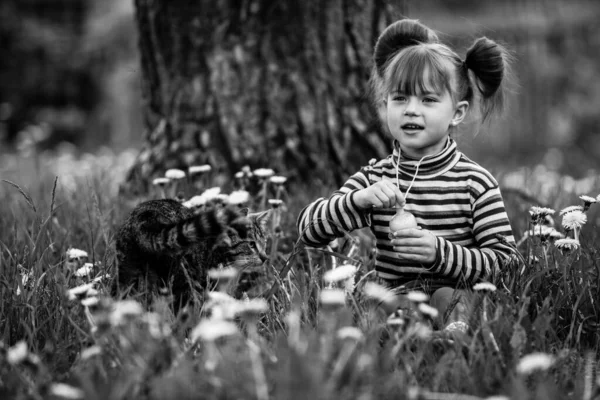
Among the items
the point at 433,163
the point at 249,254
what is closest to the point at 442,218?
the point at 433,163

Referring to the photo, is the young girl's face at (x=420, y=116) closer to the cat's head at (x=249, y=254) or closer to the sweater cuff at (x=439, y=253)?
the sweater cuff at (x=439, y=253)

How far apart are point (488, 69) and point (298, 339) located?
4.65 ft

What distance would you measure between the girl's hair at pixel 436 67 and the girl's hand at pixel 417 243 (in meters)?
0.51

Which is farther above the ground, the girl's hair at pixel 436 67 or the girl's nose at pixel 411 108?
the girl's hair at pixel 436 67

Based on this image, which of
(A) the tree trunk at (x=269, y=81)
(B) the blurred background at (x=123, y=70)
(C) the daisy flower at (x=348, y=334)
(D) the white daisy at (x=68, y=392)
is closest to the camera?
(D) the white daisy at (x=68, y=392)

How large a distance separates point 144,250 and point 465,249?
1066 mm

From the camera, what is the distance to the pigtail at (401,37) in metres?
2.69

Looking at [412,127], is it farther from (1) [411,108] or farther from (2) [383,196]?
(2) [383,196]

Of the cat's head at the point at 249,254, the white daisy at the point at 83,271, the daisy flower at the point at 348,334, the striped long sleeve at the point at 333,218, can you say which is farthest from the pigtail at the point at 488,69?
the white daisy at the point at 83,271

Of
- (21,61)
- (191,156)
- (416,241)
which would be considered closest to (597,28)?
(21,61)

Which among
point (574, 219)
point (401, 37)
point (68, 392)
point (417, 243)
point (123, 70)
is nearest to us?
point (68, 392)

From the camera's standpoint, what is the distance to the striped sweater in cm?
238

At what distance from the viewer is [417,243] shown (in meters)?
2.31

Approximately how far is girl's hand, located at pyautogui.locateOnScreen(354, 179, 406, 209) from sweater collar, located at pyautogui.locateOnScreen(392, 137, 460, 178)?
173mm
